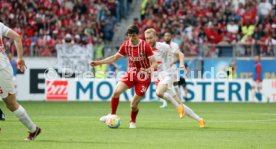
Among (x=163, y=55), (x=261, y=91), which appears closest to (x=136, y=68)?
(x=163, y=55)

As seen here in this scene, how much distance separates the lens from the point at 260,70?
3534cm

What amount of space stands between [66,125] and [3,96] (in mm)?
5049

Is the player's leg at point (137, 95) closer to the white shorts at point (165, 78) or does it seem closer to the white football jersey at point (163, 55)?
the white shorts at point (165, 78)

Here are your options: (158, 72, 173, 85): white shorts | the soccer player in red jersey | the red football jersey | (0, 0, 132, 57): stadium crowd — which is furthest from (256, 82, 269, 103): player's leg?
the red football jersey

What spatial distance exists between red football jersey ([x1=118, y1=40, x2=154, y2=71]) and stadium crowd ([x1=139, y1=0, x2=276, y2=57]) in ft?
58.5

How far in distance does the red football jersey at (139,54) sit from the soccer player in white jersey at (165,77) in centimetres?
127

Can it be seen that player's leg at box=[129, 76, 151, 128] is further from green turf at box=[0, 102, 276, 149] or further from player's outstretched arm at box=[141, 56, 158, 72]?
player's outstretched arm at box=[141, 56, 158, 72]

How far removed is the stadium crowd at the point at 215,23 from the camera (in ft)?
116

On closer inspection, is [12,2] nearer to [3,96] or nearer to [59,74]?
[59,74]

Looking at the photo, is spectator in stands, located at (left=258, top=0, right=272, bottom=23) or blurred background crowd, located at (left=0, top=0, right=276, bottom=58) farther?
spectator in stands, located at (left=258, top=0, right=272, bottom=23)

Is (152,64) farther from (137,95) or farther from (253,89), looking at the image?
(253,89)

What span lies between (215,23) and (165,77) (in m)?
18.4

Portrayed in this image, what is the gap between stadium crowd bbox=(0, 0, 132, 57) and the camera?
3734 cm

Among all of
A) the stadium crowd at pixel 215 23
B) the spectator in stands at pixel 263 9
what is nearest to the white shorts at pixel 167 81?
the stadium crowd at pixel 215 23
